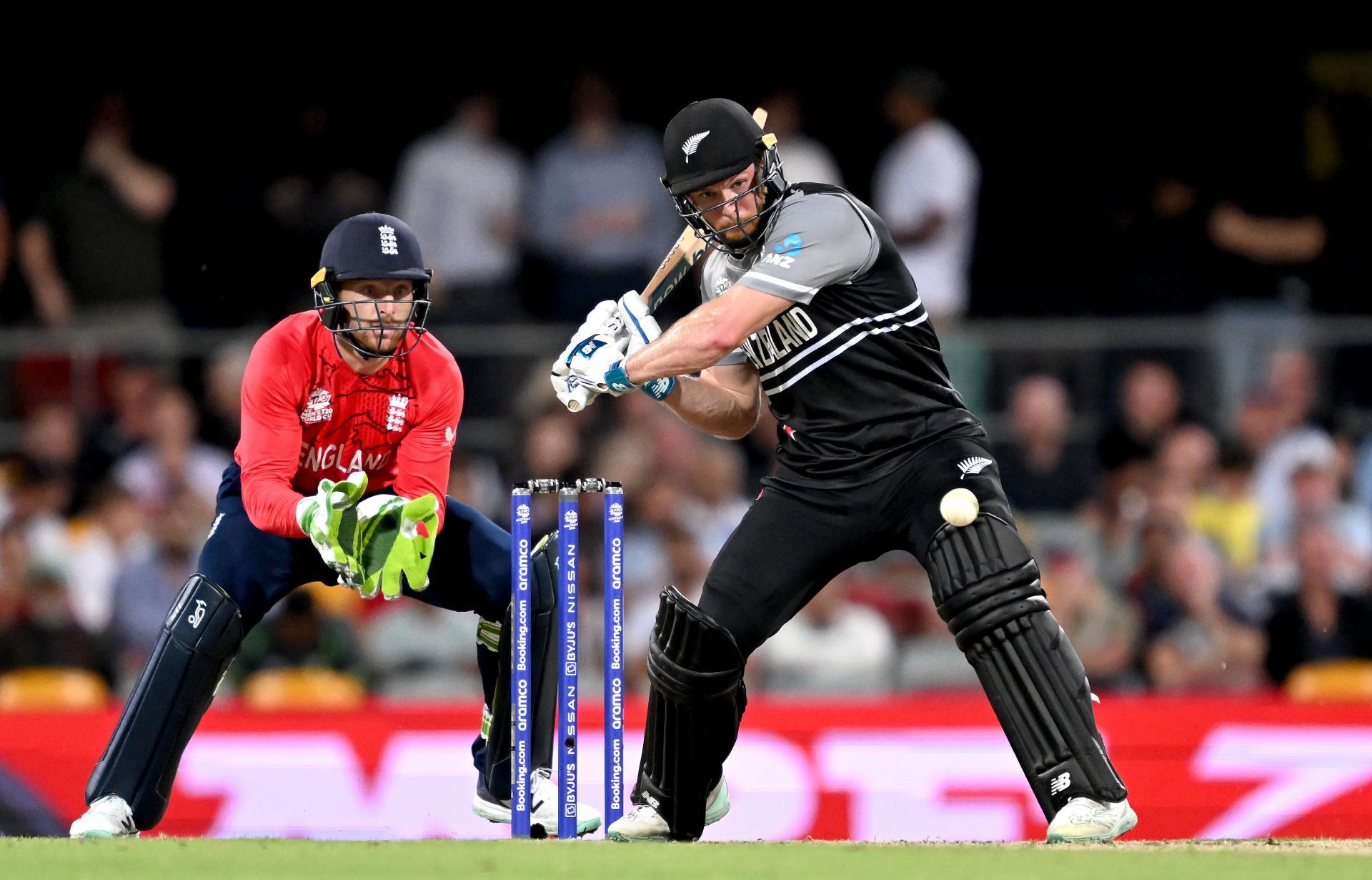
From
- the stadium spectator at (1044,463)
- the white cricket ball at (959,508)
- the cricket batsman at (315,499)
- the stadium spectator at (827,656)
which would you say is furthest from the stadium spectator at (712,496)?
the white cricket ball at (959,508)

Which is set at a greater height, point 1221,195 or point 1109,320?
point 1221,195

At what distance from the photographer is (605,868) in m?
4.45

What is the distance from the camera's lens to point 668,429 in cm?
948

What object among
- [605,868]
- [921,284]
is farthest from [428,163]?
[605,868]

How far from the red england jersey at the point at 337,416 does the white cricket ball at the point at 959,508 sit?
1.38 m

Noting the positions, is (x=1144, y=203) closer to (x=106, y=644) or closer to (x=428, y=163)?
(x=428, y=163)

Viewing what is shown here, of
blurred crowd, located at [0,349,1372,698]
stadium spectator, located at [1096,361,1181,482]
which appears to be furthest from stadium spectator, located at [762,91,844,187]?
stadium spectator, located at [1096,361,1181,482]

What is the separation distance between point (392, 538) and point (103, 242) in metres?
5.60

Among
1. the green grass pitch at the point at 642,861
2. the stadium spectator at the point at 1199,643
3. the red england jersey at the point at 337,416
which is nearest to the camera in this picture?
the green grass pitch at the point at 642,861

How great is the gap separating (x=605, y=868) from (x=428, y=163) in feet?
21.1

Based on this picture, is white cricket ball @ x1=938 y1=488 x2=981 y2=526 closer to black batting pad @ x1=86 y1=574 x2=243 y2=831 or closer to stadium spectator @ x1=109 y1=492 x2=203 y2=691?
black batting pad @ x1=86 y1=574 x2=243 y2=831

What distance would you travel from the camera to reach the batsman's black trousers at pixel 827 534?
5324 mm

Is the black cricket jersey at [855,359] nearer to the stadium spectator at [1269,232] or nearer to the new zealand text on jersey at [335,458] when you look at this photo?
the new zealand text on jersey at [335,458]

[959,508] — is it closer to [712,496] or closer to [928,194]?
[712,496]
